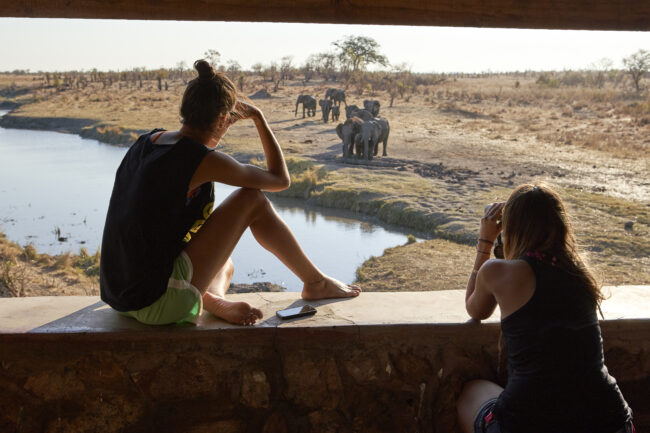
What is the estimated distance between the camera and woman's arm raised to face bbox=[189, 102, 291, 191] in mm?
1858

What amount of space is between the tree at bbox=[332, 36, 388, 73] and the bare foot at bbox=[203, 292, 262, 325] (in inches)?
1213

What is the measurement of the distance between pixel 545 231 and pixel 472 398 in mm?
571

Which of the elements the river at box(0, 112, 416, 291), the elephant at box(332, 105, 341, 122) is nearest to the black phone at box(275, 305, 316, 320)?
the river at box(0, 112, 416, 291)

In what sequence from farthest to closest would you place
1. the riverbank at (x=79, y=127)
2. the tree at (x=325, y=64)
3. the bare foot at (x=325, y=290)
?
the tree at (x=325, y=64), the riverbank at (x=79, y=127), the bare foot at (x=325, y=290)

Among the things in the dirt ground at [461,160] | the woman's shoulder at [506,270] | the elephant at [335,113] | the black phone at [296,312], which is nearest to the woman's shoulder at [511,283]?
the woman's shoulder at [506,270]

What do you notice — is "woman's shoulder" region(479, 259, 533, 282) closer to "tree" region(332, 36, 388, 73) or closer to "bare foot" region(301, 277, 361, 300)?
"bare foot" region(301, 277, 361, 300)

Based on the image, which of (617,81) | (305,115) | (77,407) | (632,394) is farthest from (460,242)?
(617,81)

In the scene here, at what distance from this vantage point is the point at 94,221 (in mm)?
9547

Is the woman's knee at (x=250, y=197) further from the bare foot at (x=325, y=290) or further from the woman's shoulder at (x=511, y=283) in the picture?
the woman's shoulder at (x=511, y=283)

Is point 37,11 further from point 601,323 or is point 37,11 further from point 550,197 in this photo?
point 601,323

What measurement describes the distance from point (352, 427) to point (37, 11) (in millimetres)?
1639

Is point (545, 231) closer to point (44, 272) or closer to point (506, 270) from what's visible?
point (506, 270)

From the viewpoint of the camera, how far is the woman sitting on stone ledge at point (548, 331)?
4.89 feet

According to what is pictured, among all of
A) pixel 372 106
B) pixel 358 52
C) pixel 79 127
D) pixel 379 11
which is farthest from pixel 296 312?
pixel 358 52
